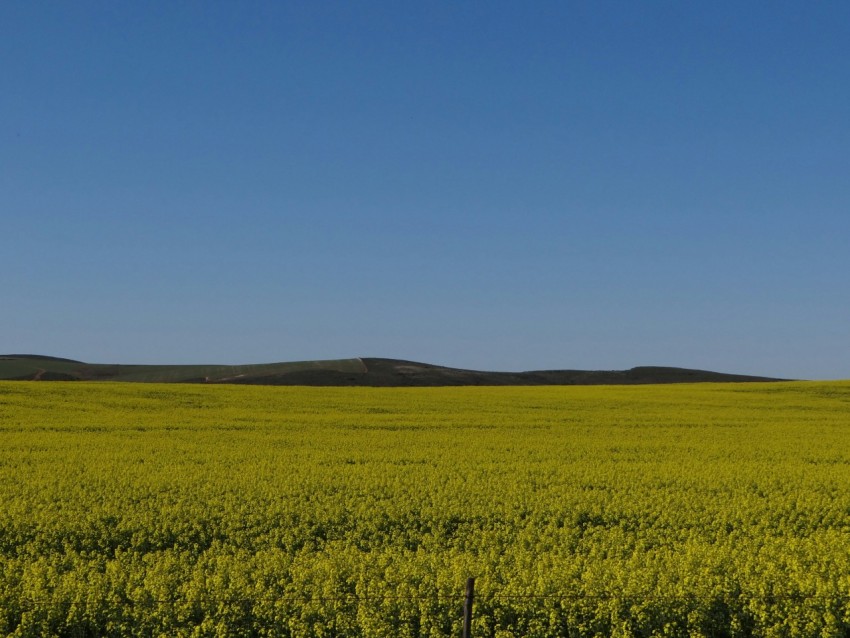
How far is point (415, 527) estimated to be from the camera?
16.4 m

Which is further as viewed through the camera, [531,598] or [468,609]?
[531,598]

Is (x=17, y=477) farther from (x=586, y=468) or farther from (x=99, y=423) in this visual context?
(x=586, y=468)

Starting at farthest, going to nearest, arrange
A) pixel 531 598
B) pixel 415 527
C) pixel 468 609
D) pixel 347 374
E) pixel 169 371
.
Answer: pixel 169 371 → pixel 347 374 → pixel 415 527 → pixel 531 598 → pixel 468 609

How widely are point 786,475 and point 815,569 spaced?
39.1 feet

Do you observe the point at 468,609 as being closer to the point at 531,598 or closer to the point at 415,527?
the point at 531,598

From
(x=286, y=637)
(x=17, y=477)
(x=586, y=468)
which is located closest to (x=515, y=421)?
(x=586, y=468)

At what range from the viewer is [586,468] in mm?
23703

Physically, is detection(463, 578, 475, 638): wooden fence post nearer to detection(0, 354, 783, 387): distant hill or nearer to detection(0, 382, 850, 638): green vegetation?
detection(0, 382, 850, 638): green vegetation

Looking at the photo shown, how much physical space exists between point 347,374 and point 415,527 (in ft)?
190

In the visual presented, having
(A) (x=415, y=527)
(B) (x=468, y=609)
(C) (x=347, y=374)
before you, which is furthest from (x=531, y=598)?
(C) (x=347, y=374)

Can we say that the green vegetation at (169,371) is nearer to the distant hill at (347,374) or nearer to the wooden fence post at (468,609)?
the distant hill at (347,374)

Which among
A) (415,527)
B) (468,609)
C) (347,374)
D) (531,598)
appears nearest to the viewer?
(468,609)

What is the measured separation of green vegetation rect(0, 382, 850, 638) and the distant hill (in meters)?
36.4

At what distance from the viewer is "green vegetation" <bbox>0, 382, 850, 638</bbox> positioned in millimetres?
10594
